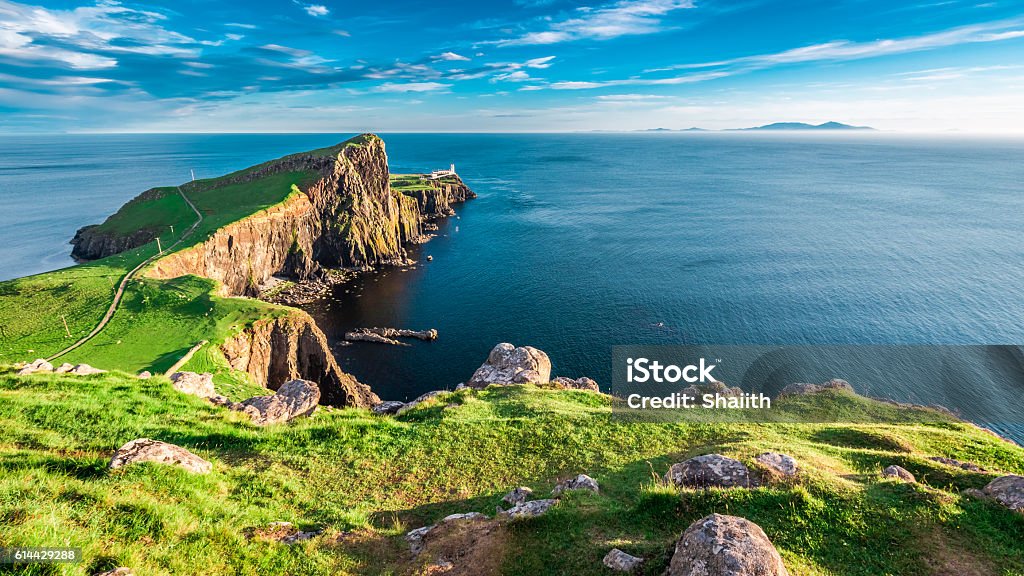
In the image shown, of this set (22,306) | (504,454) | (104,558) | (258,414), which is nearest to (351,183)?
(22,306)

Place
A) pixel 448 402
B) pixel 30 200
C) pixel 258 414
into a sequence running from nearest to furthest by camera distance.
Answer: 1. pixel 258 414
2. pixel 448 402
3. pixel 30 200

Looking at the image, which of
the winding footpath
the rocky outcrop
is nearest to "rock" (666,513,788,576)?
the rocky outcrop

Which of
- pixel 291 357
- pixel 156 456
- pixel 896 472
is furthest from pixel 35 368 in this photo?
pixel 896 472

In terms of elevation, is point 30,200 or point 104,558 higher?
point 30,200

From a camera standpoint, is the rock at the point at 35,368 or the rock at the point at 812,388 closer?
the rock at the point at 35,368

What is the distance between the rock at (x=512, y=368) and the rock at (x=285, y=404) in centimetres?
1441

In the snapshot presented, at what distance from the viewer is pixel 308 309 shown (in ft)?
263

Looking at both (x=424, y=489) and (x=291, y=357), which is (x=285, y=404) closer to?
(x=424, y=489)

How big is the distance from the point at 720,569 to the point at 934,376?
67664 mm

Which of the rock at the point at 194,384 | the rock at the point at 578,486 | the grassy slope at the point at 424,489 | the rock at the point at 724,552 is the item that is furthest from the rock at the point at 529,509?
the rock at the point at 194,384

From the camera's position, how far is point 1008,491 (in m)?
14.1

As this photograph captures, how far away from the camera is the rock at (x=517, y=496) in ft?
54.4

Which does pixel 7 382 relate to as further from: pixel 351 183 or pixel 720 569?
pixel 351 183

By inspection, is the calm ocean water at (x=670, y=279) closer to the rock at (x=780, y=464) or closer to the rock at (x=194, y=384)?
the rock at (x=194, y=384)
